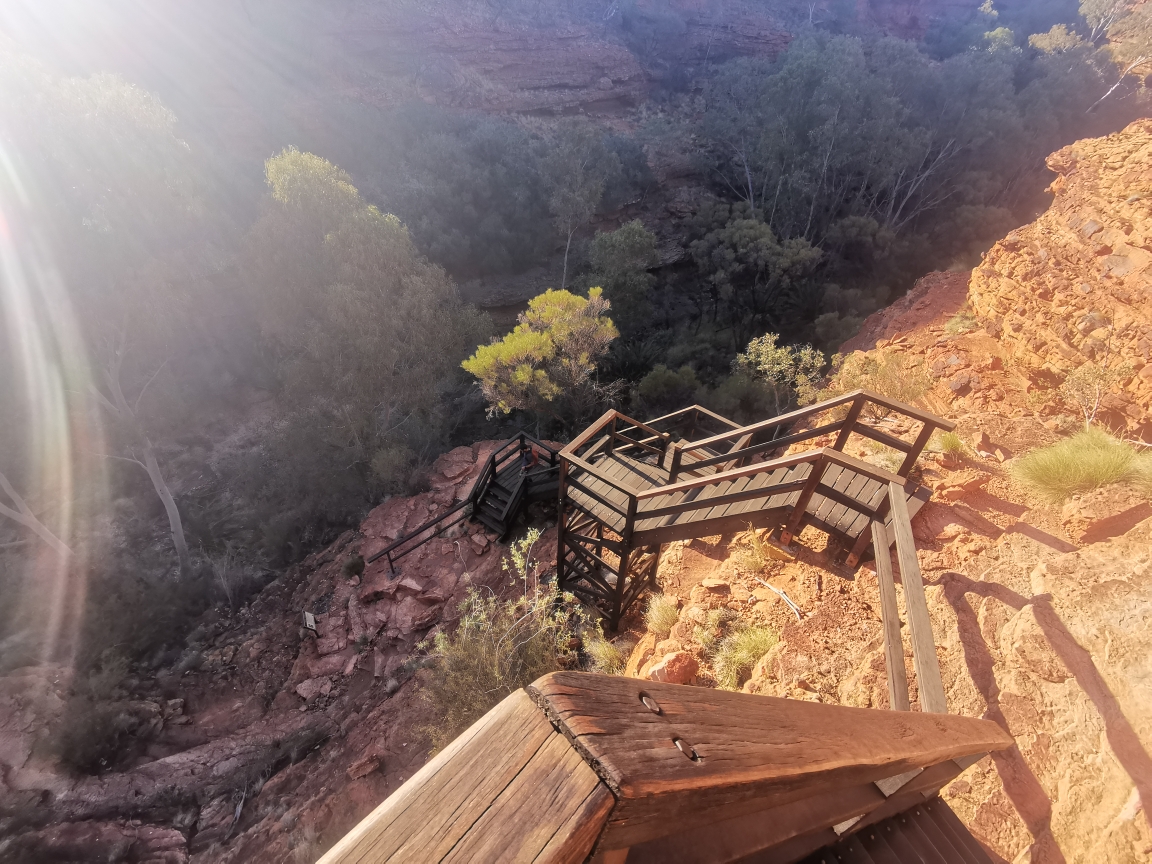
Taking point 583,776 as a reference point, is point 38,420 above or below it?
above

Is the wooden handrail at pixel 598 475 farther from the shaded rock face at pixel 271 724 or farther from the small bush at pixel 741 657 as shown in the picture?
the shaded rock face at pixel 271 724

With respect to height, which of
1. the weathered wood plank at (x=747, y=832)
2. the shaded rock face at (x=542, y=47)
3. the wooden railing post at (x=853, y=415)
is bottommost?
the wooden railing post at (x=853, y=415)

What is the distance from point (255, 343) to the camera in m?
15.3

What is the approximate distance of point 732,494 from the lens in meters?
4.27

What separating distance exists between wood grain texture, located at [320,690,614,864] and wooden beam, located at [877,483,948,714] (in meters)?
2.45

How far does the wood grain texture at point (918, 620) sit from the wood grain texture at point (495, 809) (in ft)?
8.22

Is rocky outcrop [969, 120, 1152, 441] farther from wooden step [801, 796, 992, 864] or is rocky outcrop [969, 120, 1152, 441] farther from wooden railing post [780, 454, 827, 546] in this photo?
wooden step [801, 796, 992, 864]

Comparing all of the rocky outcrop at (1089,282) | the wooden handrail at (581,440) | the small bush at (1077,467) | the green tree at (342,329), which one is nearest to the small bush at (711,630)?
the wooden handrail at (581,440)

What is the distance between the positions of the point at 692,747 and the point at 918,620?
280 cm

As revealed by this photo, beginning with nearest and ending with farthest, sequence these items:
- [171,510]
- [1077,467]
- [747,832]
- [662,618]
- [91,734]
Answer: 1. [747,832]
2. [1077,467]
3. [662,618]
4. [91,734]
5. [171,510]

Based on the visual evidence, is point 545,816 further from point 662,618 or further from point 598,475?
point 662,618

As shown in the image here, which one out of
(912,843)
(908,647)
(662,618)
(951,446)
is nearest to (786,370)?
(951,446)

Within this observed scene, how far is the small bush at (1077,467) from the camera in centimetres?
385

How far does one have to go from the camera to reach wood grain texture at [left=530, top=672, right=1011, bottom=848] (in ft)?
2.09
